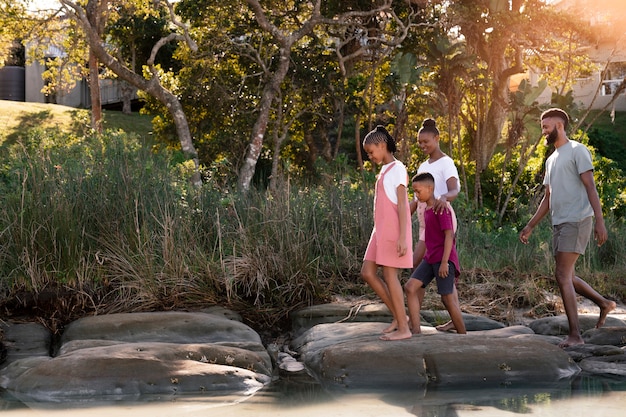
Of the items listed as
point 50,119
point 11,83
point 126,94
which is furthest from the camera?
point 11,83

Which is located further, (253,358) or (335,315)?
(335,315)

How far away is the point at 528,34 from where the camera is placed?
717 inches

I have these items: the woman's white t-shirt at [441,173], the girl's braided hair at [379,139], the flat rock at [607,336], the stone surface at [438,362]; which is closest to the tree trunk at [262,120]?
the woman's white t-shirt at [441,173]

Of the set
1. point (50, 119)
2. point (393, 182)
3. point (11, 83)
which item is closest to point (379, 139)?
point (393, 182)

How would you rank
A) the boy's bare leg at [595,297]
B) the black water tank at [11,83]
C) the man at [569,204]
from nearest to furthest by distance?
the man at [569,204]
the boy's bare leg at [595,297]
the black water tank at [11,83]

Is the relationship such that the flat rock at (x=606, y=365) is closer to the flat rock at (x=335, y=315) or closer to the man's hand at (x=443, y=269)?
the man's hand at (x=443, y=269)

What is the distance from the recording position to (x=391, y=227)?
22.2ft

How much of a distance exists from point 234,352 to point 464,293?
3.31m

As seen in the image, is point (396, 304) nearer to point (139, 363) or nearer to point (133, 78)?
point (139, 363)

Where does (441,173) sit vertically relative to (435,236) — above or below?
above

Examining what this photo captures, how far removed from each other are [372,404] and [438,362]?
38.4 inches

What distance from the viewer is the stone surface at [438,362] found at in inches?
252

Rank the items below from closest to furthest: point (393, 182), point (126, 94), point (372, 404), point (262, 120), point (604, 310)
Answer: point (372, 404) < point (393, 182) < point (604, 310) < point (262, 120) < point (126, 94)

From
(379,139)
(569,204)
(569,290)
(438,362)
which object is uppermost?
(379,139)
